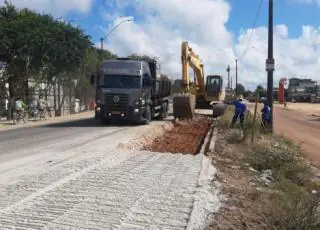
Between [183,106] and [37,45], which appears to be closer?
[183,106]

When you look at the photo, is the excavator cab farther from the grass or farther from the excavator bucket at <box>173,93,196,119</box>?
the grass

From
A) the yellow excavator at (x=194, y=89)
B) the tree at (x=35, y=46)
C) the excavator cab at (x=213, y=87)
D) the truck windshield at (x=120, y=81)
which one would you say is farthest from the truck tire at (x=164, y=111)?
the tree at (x=35, y=46)

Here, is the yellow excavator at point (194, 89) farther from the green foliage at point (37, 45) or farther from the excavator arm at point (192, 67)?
the green foliage at point (37, 45)

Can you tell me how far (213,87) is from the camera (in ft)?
134

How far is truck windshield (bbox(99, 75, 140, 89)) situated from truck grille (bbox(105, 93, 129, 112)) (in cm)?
54

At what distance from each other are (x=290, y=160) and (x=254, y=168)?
1000 mm

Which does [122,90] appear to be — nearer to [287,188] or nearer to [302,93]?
[287,188]

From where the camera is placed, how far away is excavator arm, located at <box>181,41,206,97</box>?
35.2m

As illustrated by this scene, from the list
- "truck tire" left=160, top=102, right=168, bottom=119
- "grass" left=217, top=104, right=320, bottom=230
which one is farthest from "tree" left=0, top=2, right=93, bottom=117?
"grass" left=217, top=104, right=320, bottom=230

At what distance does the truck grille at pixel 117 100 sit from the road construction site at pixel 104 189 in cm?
1113

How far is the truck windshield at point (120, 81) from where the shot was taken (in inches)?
1051

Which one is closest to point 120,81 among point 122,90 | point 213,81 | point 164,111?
point 122,90

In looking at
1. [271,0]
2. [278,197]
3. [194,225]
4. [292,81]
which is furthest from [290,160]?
[292,81]

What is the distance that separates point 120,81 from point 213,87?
1536 centimetres
